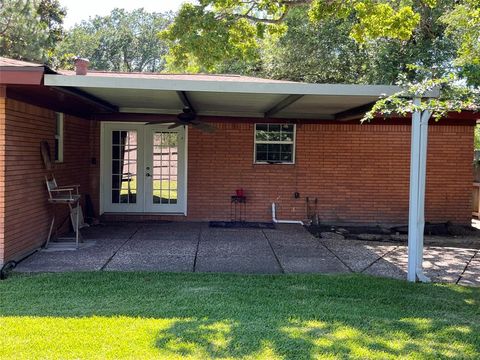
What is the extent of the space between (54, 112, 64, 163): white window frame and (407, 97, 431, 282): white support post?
617 cm

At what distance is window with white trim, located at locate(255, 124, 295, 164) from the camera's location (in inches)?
428

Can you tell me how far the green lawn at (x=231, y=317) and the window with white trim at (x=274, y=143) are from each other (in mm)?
5266

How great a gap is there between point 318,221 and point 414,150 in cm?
505

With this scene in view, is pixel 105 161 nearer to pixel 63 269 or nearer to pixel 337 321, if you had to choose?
pixel 63 269

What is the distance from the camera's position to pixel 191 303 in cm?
476

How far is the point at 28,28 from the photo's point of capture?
20.4 metres

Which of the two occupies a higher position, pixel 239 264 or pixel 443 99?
pixel 443 99

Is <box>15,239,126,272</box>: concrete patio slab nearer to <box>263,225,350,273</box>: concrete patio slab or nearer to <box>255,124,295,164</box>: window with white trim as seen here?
<box>263,225,350,273</box>: concrete patio slab

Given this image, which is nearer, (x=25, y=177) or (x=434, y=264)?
(x=25, y=177)

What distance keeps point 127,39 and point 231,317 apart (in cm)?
3711

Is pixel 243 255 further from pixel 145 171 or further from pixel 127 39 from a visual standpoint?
pixel 127 39

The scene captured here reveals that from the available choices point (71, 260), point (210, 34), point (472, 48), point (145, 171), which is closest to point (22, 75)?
point (71, 260)

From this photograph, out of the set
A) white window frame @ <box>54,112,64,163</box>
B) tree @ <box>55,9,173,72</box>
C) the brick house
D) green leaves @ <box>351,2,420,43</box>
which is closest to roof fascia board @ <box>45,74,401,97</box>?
white window frame @ <box>54,112,64,163</box>

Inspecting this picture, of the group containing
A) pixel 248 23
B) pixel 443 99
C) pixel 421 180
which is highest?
pixel 248 23
